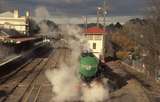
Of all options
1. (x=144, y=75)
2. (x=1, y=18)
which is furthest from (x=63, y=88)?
(x=1, y=18)

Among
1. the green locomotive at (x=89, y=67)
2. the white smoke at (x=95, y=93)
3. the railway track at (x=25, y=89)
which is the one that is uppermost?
the green locomotive at (x=89, y=67)

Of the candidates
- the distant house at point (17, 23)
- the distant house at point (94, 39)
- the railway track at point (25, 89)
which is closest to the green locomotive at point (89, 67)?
the railway track at point (25, 89)

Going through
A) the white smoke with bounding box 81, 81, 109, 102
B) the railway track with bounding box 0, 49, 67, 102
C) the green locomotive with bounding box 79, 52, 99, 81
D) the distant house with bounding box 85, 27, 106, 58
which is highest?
the distant house with bounding box 85, 27, 106, 58

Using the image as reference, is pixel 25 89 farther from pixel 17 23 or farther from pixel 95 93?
pixel 17 23

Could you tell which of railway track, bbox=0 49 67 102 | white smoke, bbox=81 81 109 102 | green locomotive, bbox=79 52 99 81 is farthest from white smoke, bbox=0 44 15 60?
white smoke, bbox=81 81 109 102

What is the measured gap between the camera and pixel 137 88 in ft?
85.0

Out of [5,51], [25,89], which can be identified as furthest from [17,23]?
[25,89]

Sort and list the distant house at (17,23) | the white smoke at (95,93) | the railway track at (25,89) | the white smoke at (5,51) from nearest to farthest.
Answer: the white smoke at (95,93)
the railway track at (25,89)
the white smoke at (5,51)
the distant house at (17,23)

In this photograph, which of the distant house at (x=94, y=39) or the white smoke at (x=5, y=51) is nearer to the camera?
the distant house at (x=94, y=39)

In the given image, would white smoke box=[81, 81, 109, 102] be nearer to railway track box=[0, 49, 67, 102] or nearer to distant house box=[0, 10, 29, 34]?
railway track box=[0, 49, 67, 102]

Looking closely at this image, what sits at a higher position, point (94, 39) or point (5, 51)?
point (94, 39)

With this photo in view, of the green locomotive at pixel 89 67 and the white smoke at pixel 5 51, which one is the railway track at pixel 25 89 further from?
the white smoke at pixel 5 51

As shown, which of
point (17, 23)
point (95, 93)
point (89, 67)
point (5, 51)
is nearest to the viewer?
point (95, 93)

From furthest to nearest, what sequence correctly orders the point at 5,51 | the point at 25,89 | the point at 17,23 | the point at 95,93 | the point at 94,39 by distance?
the point at 17,23
the point at 5,51
the point at 94,39
the point at 25,89
the point at 95,93
